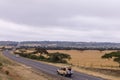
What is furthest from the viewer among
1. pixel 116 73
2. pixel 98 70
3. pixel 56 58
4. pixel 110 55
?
pixel 56 58

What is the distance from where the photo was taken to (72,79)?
5462cm

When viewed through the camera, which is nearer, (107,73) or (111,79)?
(111,79)

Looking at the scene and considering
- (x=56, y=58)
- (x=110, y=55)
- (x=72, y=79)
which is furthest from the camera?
(x=56, y=58)

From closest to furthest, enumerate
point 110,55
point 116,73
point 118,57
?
point 116,73, point 118,57, point 110,55

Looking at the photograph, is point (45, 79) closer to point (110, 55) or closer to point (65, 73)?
point (65, 73)

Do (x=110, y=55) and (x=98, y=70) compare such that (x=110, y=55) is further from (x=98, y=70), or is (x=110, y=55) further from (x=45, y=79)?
(x=45, y=79)

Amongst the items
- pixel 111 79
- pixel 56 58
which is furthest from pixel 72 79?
pixel 56 58

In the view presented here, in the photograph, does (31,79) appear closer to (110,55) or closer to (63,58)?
A: (110,55)

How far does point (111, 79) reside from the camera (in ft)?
185

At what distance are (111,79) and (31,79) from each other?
1450 centimetres

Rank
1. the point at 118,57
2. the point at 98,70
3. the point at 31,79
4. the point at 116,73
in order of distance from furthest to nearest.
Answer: the point at 118,57 < the point at 98,70 < the point at 116,73 < the point at 31,79

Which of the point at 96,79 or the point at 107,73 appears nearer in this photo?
the point at 96,79

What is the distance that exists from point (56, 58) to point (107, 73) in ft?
164

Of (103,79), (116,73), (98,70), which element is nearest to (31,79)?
(103,79)
